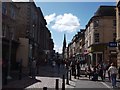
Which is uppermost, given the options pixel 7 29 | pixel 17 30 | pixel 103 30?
pixel 103 30

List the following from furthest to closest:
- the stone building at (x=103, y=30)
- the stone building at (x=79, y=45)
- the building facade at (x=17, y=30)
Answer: the stone building at (x=79, y=45), the stone building at (x=103, y=30), the building facade at (x=17, y=30)

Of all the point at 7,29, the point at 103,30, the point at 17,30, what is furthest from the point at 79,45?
the point at 7,29

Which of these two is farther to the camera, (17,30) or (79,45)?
(79,45)

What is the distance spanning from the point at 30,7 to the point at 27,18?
87.2 inches

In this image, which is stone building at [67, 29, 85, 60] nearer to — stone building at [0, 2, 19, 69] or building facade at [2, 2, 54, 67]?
building facade at [2, 2, 54, 67]

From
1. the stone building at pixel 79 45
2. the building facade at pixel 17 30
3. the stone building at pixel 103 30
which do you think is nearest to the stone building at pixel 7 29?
the building facade at pixel 17 30

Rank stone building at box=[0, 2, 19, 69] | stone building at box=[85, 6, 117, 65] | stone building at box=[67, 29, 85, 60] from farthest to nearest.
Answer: stone building at box=[67, 29, 85, 60]
stone building at box=[85, 6, 117, 65]
stone building at box=[0, 2, 19, 69]

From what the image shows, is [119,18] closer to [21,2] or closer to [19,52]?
[19,52]

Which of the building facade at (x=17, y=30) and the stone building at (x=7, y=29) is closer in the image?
the stone building at (x=7, y=29)

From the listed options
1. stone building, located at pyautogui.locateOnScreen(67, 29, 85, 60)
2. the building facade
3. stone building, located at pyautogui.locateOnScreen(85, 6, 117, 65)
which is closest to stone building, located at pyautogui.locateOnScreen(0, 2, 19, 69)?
the building facade

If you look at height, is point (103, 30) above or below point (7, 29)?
above

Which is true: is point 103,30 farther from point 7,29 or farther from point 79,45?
point 79,45

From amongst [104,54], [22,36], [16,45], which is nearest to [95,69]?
[16,45]

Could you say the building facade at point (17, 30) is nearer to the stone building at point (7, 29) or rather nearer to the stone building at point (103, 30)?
the stone building at point (7, 29)
